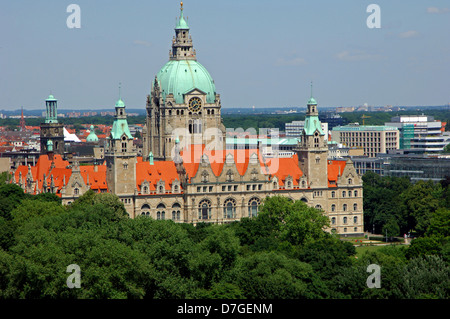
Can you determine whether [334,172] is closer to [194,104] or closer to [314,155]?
[314,155]

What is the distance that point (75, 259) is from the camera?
318 feet

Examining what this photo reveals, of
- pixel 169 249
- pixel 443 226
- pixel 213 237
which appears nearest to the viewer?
pixel 169 249

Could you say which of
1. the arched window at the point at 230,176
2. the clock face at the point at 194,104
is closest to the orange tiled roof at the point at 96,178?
the arched window at the point at 230,176

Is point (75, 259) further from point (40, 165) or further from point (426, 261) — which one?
point (40, 165)

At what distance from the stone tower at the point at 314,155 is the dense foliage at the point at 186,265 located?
42.1 m

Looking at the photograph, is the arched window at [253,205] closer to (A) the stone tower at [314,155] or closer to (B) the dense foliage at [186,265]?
(A) the stone tower at [314,155]

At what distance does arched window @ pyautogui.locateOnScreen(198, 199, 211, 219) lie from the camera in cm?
15625

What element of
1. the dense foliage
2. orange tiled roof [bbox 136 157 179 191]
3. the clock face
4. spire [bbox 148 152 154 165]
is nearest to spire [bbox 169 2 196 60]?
the clock face

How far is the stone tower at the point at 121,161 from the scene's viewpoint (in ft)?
504

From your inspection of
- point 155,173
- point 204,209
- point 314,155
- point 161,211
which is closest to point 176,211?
point 161,211

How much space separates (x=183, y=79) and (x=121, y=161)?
81.7ft

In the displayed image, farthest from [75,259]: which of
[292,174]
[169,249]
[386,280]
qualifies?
[292,174]

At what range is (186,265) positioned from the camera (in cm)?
10062
